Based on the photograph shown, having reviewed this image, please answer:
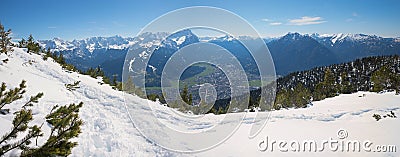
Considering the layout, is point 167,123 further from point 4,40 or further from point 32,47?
point 32,47

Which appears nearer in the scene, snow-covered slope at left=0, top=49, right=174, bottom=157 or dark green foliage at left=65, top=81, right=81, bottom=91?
snow-covered slope at left=0, top=49, right=174, bottom=157

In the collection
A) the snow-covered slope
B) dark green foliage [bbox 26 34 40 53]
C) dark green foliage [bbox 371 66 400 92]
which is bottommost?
dark green foliage [bbox 371 66 400 92]

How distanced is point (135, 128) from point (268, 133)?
20.0 ft

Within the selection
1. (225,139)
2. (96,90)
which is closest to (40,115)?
(225,139)

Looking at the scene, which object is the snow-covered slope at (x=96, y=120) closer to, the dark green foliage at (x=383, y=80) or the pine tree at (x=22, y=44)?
the pine tree at (x=22, y=44)

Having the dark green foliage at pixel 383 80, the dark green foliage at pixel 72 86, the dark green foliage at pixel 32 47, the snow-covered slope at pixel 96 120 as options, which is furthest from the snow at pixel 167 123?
the dark green foliage at pixel 383 80

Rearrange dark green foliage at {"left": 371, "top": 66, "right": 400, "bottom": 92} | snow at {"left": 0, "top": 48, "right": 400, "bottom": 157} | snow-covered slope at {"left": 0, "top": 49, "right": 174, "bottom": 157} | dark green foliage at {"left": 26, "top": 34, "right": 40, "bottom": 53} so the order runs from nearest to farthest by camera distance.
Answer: snow-covered slope at {"left": 0, "top": 49, "right": 174, "bottom": 157}, snow at {"left": 0, "top": 48, "right": 400, "bottom": 157}, dark green foliage at {"left": 26, "top": 34, "right": 40, "bottom": 53}, dark green foliage at {"left": 371, "top": 66, "right": 400, "bottom": 92}

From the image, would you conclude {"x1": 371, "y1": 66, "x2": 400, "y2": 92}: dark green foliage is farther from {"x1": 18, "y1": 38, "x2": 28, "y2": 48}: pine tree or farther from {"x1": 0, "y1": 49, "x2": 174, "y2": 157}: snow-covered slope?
{"x1": 18, "y1": 38, "x2": 28, "y2": 48}: pine tree

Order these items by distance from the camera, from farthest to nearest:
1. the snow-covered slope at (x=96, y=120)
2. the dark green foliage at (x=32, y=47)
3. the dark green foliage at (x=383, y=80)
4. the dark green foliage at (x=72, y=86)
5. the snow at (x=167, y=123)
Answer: the dark green foliage at (x=383, y=80)
the dark green foliage at (x=32, y=47)
the dark green foliage at (x=72, y=86)
the snow at (x=167, y=123)
the snow-covered slope at (x=96, y=120)

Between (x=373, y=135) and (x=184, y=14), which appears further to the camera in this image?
(x=373, y=135)

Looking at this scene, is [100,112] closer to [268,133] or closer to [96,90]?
[96,90]

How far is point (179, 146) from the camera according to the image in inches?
377

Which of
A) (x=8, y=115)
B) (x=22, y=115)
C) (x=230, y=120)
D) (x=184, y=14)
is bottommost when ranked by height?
(x=230, y=120)

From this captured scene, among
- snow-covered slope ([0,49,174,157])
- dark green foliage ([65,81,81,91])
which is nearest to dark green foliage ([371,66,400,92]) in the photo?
snow-covered slope ([0,49,174,157])
